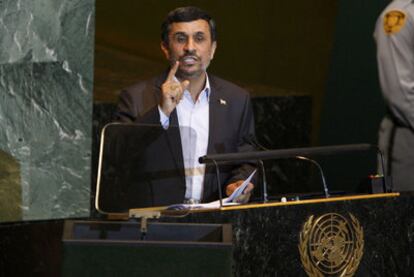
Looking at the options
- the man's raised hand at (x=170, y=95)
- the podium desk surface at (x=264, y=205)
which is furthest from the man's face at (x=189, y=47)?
the podium desk surface at (x=264, y=205)

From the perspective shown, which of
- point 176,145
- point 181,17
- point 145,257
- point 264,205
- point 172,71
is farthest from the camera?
point 181,17

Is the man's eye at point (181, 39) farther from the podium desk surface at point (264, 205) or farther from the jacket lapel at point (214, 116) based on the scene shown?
the podium desk surface at point (264, 205)

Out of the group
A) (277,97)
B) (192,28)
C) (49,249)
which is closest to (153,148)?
(192,28)

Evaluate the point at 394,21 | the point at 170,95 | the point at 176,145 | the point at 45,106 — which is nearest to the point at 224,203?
the point at 176,145

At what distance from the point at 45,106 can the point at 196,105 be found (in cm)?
81

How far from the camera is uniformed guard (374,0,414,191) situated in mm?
4543

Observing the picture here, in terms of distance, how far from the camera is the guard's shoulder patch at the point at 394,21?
4.54 m

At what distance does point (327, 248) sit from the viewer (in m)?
3.43

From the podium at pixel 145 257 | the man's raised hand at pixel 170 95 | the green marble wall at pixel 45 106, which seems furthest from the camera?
the green marble wall at pixel 45 106

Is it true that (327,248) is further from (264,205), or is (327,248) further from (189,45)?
(189,45)

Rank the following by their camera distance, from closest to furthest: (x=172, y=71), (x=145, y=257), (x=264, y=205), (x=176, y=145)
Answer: (x=145, y=257) < (x=264, y=205) < (x=176, y=145) < (x=172, y=71)

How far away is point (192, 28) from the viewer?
398 cm

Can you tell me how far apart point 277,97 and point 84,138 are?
1.56 m

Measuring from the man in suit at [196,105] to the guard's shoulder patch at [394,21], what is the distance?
2.56ft
